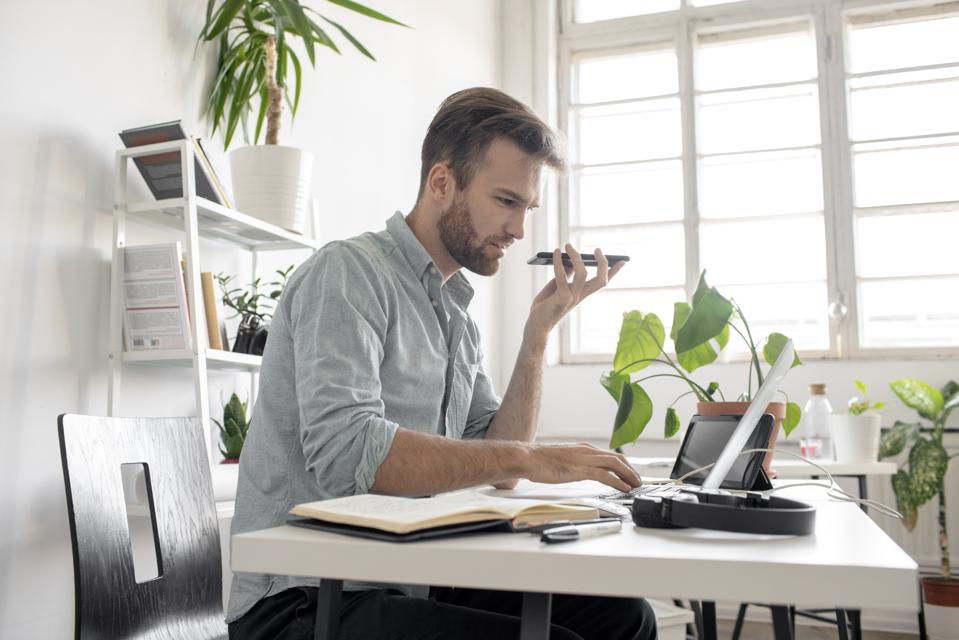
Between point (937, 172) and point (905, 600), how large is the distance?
12.5 ft

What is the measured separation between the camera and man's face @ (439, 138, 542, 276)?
5.01 feet

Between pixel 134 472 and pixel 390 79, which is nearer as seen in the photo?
pixel 134 472

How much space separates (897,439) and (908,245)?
3.38ft

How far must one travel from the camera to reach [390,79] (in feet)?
10.9

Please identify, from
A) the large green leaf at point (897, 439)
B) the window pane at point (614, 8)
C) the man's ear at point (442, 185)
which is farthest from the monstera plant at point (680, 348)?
the window pane at point (614, 8)

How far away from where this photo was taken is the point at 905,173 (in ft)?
12.7

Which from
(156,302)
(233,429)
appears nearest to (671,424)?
(233,429)

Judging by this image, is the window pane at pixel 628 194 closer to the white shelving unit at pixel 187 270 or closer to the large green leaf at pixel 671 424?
the large green leaf at pixel 671 424

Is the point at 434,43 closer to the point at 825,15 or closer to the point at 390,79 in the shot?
the point at 390,79

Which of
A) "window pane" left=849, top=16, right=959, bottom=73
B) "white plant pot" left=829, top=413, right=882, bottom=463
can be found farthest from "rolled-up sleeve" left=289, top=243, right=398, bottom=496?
"window pane" left=849, top=16, right=959, bottom=73

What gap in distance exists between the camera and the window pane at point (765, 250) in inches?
155

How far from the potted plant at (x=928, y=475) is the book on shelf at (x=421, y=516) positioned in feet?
9.28

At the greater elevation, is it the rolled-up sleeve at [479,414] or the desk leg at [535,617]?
the rolled-up sleeve at [479,414]

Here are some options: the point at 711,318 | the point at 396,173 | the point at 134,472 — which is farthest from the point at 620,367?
the point at 396,173
